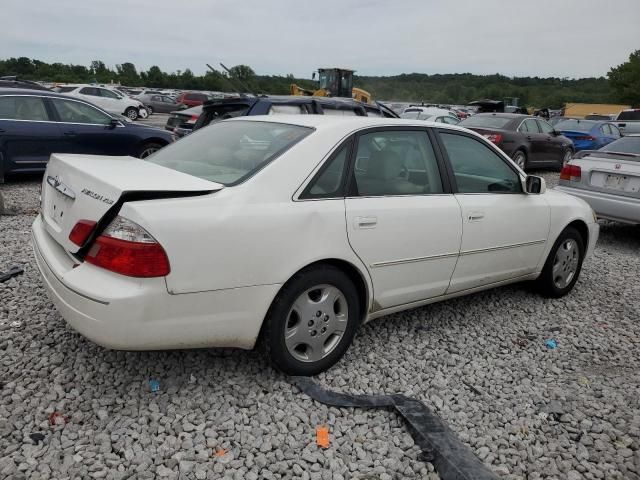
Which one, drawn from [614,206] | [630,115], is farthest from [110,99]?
[630,115]

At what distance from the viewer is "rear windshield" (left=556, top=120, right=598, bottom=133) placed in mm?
15477

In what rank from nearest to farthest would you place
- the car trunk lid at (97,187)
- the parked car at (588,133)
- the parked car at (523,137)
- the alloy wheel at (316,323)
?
the car trunk lid at (97,187)
the alloy wheel at (316,323)
the parked car at (523,137)
the parked car at (588,133)

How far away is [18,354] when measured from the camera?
10.1ft

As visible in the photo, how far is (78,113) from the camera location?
8.35 metres

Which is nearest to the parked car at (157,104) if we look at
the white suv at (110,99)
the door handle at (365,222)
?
the white suv at (110,99)

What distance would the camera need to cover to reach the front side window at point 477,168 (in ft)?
12.2

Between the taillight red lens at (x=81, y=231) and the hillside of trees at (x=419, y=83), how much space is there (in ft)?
210

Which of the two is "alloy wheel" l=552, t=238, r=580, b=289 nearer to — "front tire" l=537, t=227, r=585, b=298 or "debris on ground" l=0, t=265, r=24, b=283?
"front tire" l=537, t=227, r=585, b=298

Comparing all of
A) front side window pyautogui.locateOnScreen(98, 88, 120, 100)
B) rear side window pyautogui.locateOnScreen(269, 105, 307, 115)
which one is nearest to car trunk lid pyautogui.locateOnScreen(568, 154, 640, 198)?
rear side window pyautogui.locateOnScreen(269, 105, 307, 115)

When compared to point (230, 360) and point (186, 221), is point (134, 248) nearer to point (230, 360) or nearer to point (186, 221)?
point (186, 221)

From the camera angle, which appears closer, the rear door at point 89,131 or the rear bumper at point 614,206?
the rear bumper at point 614,206

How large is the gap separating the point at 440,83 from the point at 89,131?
8914 centimetres

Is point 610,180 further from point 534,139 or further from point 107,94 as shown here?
point 107,94

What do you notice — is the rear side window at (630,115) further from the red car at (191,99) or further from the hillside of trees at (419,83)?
the hillside of trees at (419,83)
